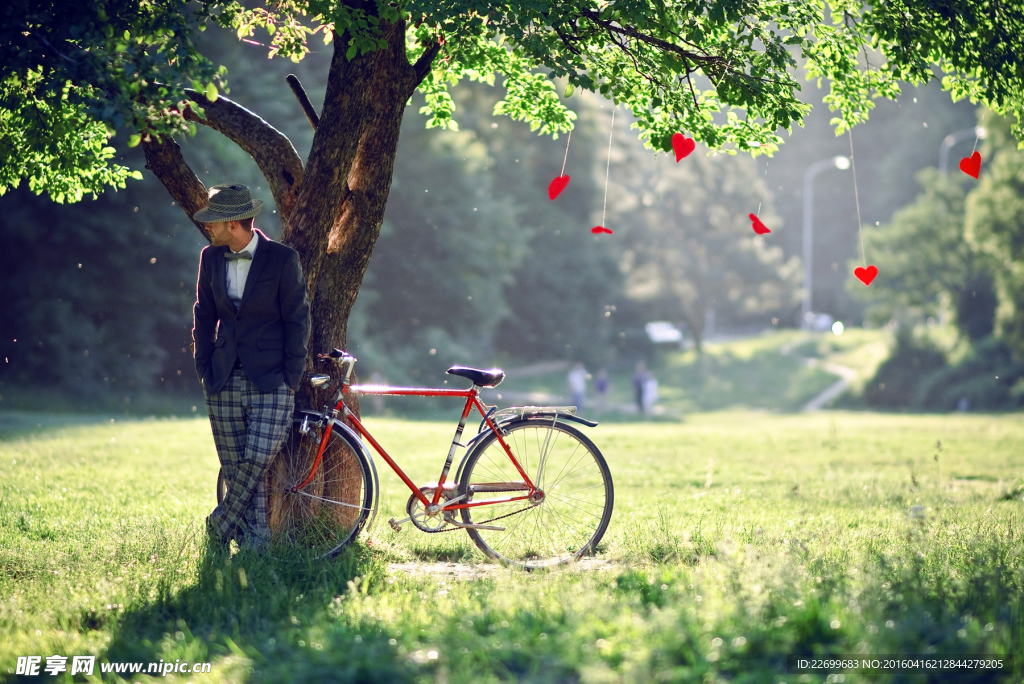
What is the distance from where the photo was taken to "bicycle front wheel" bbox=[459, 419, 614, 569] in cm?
547

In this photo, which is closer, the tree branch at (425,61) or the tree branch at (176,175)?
the tree branch at (176,175)

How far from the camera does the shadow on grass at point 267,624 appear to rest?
356 centimetres

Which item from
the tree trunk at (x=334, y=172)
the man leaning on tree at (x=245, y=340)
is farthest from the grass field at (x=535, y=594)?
the tree trunk at (x=334, y=172)

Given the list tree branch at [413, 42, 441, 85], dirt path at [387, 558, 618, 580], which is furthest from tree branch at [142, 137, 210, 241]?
dirt path at [387, 558, 618, 580]

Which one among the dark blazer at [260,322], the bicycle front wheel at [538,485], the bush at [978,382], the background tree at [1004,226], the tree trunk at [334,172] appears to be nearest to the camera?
the dark blazer at [260,322]

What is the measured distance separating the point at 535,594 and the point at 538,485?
113 centimetres

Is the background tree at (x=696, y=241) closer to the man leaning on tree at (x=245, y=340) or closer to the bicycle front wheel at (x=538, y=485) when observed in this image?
the bicycle front wheel at (x=538, y=485)

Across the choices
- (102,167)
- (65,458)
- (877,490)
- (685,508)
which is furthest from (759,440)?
(102,167)

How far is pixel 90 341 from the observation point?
861 inches

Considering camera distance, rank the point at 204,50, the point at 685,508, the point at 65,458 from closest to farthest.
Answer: the point at 685,508, the point at 65,458, the point at 204,50

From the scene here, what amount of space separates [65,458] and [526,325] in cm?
3366

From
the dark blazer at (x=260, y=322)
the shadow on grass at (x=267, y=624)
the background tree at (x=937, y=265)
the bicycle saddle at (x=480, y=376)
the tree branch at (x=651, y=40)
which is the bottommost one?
the shadow on grass at (x=267, y=624)

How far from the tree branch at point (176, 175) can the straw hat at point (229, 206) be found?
2.66ft

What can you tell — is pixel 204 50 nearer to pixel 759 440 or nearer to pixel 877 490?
pixel 759 440
